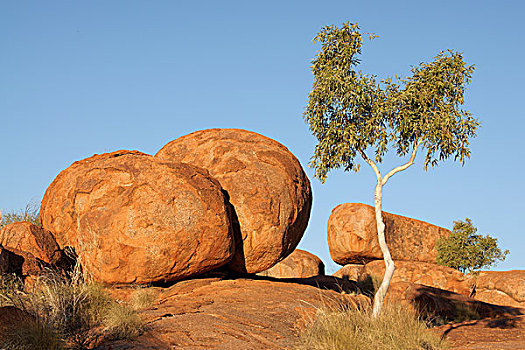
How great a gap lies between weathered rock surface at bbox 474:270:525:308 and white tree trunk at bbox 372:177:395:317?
13.1 m

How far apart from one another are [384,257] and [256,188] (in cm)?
361

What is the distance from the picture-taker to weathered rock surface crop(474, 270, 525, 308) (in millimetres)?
23323

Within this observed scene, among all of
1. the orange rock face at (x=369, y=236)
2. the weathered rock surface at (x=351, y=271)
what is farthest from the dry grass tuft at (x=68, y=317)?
the orange rock face at (x=369, y=236)

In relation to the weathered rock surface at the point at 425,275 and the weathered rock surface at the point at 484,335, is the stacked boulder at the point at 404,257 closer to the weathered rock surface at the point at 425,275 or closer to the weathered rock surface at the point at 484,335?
Answer: the weathered rock surface at the point at 425,275

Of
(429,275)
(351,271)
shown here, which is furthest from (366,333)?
(351,271)

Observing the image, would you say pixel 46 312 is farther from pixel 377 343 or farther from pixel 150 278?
pixel 377 343

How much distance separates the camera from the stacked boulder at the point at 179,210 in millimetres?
12164

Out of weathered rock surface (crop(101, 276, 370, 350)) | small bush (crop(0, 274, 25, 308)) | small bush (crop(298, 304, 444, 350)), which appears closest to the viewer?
weathered rock surface (crop(101, 276, 370, 350))

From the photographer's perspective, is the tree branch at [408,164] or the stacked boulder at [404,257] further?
the stacked boulder at [404,257]

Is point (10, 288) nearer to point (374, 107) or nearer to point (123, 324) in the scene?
point (123, 324)

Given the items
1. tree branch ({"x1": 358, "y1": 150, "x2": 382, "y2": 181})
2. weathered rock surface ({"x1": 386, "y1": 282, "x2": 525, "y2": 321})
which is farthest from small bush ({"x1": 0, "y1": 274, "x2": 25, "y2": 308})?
weathered rock surface ({"x1": 386, "y1": 282, "x2": 525, "y2": 321})

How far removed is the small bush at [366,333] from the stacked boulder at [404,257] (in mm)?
12189

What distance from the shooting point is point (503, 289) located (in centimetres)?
2377

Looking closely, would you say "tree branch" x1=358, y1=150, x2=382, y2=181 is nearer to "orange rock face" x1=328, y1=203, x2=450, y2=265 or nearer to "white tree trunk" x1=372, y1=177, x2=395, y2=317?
"white tree trunk" x1=372, y1=177, x2=395, y2=317
